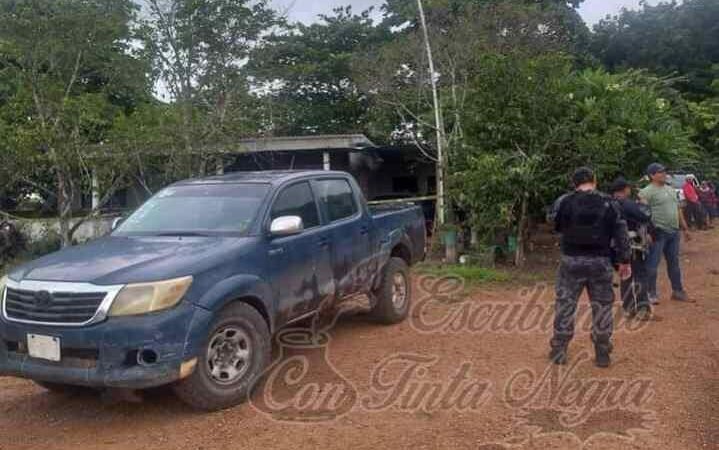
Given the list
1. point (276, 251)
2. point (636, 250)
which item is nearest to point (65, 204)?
point (276, 251)

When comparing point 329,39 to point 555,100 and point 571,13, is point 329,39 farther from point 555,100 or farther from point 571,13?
point 555,100

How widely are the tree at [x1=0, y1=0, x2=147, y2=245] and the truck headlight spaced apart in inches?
314

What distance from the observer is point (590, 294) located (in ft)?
17.3

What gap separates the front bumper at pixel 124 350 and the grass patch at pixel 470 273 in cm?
615

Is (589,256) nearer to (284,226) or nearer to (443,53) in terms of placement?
(284,226)

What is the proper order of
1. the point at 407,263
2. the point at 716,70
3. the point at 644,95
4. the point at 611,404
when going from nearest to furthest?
1. the point at 611,404
2. the point at 407,263
3. the point at 644,95
4. the point at 716,70

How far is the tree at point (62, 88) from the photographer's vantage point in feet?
36.3

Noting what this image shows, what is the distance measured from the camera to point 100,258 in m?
4.44

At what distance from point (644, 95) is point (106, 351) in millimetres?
10987

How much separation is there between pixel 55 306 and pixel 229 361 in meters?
1.21

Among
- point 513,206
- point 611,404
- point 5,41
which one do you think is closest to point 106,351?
point 611,404

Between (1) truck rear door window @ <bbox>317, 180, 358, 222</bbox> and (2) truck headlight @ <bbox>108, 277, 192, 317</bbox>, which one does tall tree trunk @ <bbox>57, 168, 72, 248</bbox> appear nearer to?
(1) truck rear door window @ <bbox>317, 180, 358, 222</bbox>

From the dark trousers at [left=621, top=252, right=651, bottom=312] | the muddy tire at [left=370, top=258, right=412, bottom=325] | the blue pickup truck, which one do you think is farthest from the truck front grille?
the dark trousers at [left=621, top=252, right=651, bottom=312]

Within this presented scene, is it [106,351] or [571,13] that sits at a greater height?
[571,13]
